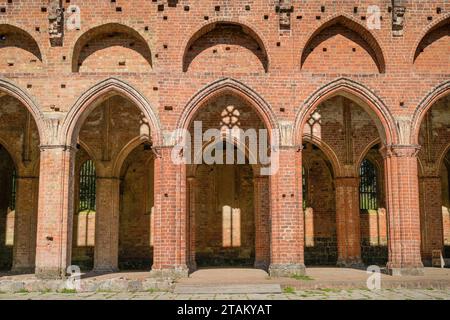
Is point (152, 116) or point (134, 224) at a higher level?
point (152, 116)

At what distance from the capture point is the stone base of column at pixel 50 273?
46.0 feet

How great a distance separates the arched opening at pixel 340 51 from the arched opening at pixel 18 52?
7732 millimetres

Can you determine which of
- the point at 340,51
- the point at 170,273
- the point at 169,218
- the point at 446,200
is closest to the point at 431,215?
the point at 446,200

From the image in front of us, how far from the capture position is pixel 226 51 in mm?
15609

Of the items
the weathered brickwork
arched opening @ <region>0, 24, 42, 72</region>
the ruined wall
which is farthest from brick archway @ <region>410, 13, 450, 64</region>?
arched opening @ <region>0, 24, 42, 72</region>

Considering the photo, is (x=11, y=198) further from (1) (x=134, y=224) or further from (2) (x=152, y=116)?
(2) (x=152, y=116)

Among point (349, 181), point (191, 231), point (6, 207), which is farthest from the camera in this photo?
point (6, 207)

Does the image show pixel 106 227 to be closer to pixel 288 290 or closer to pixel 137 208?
pixel 137 208

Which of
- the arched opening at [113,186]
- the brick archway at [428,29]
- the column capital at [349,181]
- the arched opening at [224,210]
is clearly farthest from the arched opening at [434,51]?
the arched opening at [113,186]

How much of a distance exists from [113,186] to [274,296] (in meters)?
9.04

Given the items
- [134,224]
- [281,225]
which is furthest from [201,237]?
[281,225]

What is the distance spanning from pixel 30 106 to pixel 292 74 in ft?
23.8

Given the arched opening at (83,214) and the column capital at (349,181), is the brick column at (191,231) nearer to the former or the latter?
the arched opening at (83,214)

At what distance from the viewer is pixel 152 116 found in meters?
14.7
